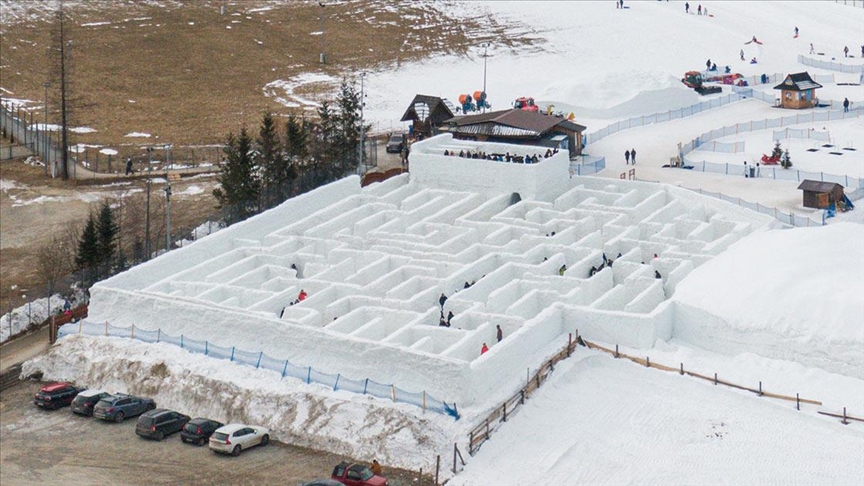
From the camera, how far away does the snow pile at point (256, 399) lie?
44250mm

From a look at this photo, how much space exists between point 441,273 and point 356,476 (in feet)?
56.2

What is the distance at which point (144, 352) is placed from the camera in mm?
51250

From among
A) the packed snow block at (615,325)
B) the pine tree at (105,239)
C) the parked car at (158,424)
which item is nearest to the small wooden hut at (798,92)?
the packed snow block at (615,325)

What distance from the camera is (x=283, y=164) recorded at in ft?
240

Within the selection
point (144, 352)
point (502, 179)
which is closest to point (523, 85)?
point (502, 179)

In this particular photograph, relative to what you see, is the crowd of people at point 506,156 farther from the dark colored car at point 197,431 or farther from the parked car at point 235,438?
the dark colored car at point 197,431

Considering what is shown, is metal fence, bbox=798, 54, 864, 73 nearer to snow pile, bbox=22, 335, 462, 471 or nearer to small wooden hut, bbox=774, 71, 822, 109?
small wooden hut, bbox=774, 71, 822, 109

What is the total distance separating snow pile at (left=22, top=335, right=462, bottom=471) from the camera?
44.2 m

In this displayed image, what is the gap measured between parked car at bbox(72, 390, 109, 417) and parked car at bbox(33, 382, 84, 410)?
0.89 metres

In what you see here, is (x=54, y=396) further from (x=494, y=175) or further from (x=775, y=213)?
(x=775, y=213)

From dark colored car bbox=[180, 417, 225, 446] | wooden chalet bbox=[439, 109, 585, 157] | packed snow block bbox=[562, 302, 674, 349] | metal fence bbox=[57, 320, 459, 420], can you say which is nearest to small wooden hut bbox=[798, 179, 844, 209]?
wooden chalet bbox=[439, 109, 585, 157]

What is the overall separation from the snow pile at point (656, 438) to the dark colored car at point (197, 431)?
915cm

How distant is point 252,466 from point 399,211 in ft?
79.1

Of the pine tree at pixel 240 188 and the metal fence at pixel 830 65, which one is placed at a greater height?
the metal fence at pixel 830 65
